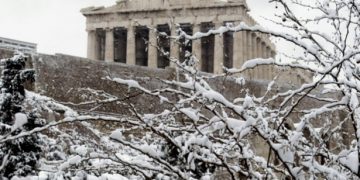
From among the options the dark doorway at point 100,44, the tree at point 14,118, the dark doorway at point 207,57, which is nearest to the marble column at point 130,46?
the dark doorway at point 100,44

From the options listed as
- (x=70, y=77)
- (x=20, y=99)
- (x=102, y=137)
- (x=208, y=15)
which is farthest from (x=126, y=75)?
(x=208, y=15)

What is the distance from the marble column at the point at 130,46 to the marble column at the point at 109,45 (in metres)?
1.04

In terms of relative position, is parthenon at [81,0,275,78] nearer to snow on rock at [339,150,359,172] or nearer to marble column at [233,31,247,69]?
marble column at [233,31,247,69]

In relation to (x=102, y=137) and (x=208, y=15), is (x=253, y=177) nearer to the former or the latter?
(x=102, y=137)

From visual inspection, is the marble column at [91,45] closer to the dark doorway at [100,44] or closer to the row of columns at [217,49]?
the row of columns at [217,49]

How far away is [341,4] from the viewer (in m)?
4.60

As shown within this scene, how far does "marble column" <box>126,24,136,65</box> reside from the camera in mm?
50166

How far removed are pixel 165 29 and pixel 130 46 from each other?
Result: 296 cm

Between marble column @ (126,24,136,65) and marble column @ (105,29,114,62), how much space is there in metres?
1.04

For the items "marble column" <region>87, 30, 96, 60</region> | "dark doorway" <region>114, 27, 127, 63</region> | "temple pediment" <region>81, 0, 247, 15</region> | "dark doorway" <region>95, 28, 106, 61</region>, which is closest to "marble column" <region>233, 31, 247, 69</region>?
"temple pediment" <region>81, 0, 247, 15</region>

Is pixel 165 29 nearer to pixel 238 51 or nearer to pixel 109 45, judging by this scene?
pixel 109 45

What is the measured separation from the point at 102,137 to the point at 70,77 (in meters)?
16.2

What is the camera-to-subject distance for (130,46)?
51406 mm

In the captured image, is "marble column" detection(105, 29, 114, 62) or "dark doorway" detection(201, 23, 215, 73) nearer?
"dark doorway" detection(201, 23, 215, 73)
